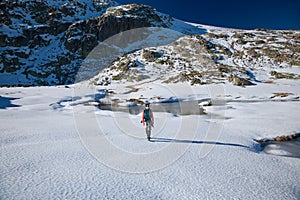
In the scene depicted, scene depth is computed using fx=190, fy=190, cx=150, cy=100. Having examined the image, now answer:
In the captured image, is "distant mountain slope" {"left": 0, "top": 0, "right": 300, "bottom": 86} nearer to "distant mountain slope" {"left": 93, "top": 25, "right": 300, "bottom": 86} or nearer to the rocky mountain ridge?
the rocky mountain ridge

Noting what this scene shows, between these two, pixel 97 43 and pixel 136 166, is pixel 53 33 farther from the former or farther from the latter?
pixel 136 166

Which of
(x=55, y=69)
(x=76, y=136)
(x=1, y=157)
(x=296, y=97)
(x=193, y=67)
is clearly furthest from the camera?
(x=55, y=69)

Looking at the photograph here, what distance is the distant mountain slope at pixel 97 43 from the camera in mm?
76625

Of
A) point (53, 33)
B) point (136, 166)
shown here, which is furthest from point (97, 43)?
point (136, 166)

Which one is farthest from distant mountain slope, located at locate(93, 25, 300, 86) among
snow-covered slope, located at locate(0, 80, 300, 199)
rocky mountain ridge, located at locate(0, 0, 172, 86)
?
snow-covered slope, located at locate(0, 80, 300, 199)

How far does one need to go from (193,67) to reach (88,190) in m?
76.0

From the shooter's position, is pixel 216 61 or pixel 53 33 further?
pixel 53 33

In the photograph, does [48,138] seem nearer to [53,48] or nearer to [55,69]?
[55,69]

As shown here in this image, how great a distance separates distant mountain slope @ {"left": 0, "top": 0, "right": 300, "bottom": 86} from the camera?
7662 centimetres

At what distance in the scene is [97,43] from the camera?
134250mm

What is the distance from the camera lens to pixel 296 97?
36.5 meters

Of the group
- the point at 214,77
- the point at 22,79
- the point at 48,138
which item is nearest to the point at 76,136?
the point at 48,138

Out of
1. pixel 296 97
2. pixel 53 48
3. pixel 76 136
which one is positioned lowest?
pixel 76 136

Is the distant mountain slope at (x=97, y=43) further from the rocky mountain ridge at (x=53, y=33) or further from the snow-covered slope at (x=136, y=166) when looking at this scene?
the snow-covered slope at (x=136, y=166)
